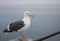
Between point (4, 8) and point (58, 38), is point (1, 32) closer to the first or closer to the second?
point (4, 8)

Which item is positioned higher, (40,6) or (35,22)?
(40,6)

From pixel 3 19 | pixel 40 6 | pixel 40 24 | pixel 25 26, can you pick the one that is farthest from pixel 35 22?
pixel 25 26

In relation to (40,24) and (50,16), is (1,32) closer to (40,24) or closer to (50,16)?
(40,24)

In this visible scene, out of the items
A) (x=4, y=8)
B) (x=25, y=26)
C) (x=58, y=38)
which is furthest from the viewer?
(x=58, y=38)

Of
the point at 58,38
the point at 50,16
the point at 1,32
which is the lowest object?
the point at 58,38

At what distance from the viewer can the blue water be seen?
1.33m

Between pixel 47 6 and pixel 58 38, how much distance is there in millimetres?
373

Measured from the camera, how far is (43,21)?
140cm

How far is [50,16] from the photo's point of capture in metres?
1.43

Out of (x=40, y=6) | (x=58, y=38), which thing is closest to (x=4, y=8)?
(x=40, y=6)

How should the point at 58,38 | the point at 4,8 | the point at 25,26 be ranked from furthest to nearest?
the point at 58,38
the point at 4,8
the point at 25,26

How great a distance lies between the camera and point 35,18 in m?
1.37

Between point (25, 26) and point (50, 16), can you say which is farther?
point (50, 16)

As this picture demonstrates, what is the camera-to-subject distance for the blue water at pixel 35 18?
1327mm
